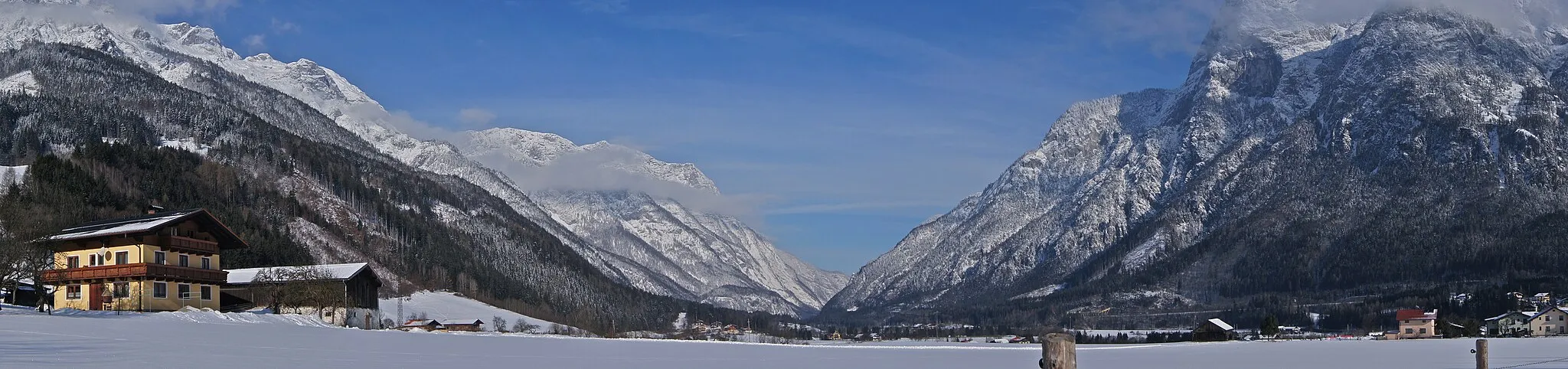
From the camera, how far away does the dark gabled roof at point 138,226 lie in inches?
Answer: 3135

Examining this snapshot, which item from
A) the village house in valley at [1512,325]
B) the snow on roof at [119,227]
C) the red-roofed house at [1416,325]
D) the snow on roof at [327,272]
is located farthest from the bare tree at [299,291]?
the village house in valley at [1512,325]

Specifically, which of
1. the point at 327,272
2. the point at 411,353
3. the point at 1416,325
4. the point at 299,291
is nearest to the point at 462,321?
the point at 327,272

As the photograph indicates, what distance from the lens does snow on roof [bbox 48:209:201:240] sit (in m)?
79.4

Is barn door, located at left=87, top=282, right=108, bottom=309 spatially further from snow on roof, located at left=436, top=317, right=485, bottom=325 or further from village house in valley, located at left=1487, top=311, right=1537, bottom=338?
village house in valley, located at left=1487, top=311, right=1537, bottom=338

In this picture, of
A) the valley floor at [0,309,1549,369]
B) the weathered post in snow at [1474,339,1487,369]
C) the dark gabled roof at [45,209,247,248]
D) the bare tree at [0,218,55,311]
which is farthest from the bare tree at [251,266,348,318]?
the weathered post in snow at [1474,339,1487,369]

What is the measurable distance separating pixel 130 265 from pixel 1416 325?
156 meters

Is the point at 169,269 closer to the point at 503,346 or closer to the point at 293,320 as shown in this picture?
the point at 293,320

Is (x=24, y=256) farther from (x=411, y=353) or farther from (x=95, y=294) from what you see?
(x=411, y=353)

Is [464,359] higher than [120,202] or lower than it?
lower

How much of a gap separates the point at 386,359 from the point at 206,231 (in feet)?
147

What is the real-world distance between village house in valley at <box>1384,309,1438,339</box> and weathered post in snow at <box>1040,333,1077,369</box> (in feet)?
548

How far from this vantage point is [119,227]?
80.2 metres

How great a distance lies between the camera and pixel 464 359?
5075 centimetres

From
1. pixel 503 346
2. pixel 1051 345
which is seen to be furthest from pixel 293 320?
pixel 1051 345
